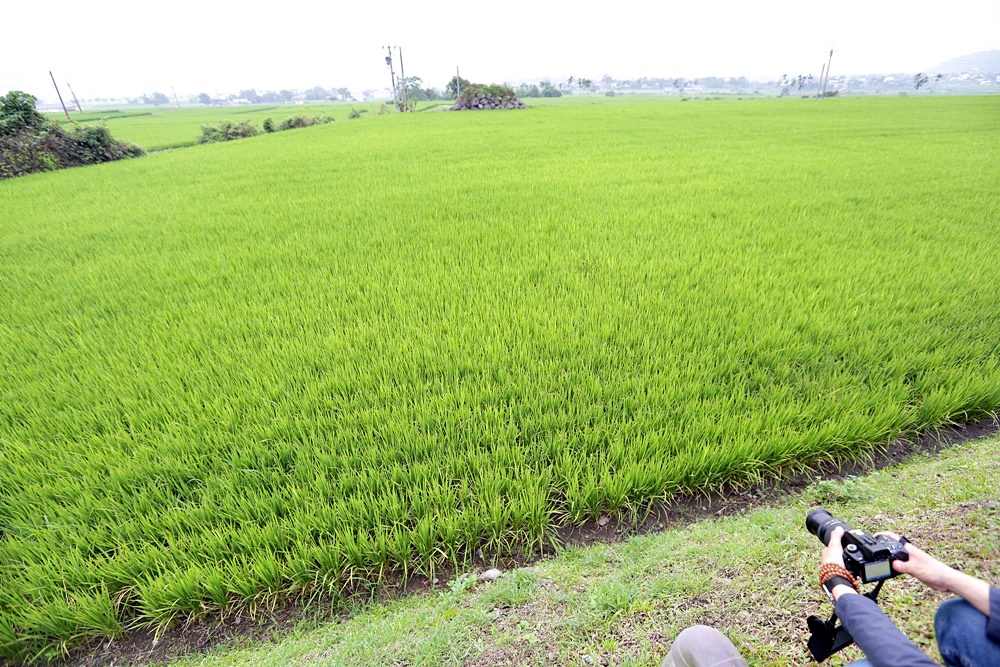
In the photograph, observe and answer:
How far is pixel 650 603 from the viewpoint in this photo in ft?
4.33

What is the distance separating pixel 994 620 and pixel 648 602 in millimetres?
767

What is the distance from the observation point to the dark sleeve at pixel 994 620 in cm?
73

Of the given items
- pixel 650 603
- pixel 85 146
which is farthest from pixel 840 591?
pixel 85 146

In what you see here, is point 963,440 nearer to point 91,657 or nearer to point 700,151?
point 91,657

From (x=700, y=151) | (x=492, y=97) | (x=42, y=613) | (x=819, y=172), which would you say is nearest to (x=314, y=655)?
(x=42, y=613)

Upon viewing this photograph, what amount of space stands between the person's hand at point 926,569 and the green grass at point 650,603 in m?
0.53

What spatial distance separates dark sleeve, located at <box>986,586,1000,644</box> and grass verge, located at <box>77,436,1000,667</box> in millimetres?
542

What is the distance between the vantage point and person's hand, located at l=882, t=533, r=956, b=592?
2.57ft

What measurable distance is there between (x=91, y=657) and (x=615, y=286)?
3.17 m

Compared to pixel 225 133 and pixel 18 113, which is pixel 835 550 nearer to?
pixel 18 113

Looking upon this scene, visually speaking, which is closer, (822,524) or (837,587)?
(837,587)

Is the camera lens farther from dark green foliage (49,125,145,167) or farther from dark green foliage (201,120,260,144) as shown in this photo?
dark green foliage (201,120,260,144)

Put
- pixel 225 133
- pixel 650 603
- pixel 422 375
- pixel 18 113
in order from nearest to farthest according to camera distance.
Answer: pixel 650 603 < pixel 422 375 < pixel 18 113 < pixel 225 133

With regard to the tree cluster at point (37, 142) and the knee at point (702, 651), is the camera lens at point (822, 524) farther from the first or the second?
the tree cluster at point (37, 142)
